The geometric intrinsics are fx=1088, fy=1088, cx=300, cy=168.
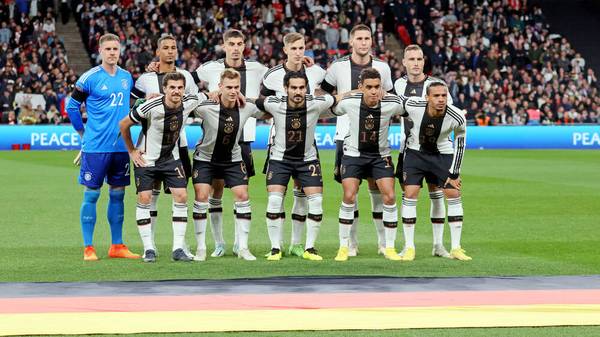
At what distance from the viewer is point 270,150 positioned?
1106cm

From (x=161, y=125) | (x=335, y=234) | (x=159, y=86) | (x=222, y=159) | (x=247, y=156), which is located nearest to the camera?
(x=161, y=125)

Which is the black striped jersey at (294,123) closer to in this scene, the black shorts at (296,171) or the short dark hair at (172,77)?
the black shorts at (296,171)

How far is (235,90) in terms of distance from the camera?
10.7 meters

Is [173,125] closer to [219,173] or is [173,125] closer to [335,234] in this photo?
[219,173]

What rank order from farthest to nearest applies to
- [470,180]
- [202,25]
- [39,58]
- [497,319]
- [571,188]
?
[202,25], [39,58], [470,180], [571,188], [497,319]

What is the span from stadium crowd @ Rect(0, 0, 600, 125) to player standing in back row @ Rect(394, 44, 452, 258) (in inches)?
884

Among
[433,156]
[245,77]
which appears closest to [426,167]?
[433,156]

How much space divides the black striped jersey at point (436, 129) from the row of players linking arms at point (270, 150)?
1 centimetres

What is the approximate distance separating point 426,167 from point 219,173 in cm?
208

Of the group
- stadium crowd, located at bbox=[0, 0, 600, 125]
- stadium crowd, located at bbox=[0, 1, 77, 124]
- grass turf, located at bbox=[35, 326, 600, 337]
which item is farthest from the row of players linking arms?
stadium crowd, located at bbox=[0, 0, 600, 125]

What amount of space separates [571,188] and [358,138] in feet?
30.4

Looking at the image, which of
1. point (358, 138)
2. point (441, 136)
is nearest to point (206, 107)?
point (358, 138)

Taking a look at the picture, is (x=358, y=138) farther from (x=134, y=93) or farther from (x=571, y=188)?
(x=571, y=188)

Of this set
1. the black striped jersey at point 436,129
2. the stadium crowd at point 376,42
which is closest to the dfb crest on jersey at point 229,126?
the black striped jersey at point 436,129
